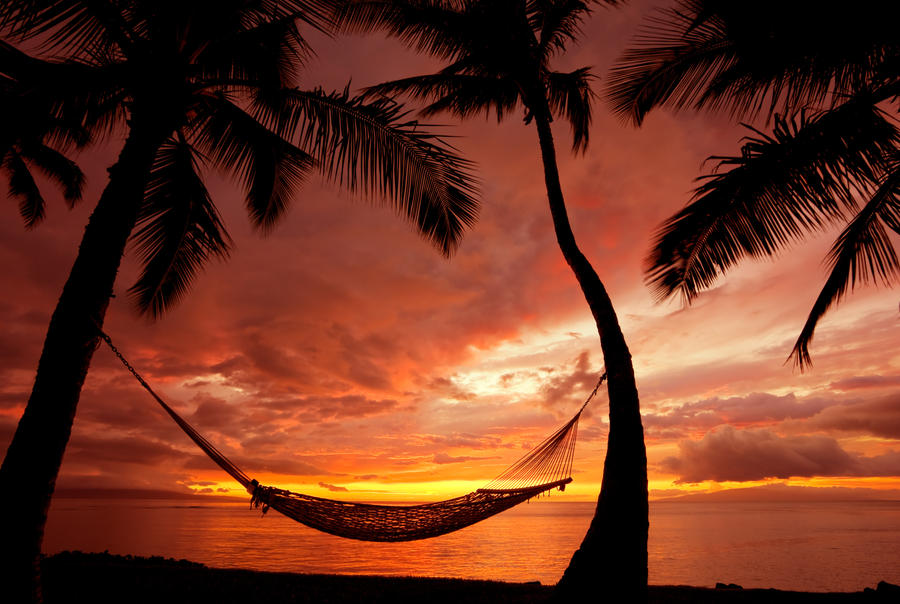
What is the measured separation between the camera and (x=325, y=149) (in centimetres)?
299

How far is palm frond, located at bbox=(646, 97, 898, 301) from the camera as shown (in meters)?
2.77

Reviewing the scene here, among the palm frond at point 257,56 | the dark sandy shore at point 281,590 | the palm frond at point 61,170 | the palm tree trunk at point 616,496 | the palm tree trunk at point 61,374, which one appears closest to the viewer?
the palm tree trunk at point 61,374

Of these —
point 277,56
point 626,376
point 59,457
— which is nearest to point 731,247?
point 626,376

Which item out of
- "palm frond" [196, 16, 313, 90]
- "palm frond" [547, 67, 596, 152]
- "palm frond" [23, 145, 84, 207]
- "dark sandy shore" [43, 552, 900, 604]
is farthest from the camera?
"palm frond" [23, 145, 84, 207]

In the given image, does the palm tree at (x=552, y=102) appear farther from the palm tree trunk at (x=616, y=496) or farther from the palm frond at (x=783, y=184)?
the palm frond at (x=783, y=184)

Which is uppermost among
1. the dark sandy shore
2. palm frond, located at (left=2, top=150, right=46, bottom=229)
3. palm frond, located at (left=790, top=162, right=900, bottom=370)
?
palm frond, located at (left=2, top=150, right=46, bottom=229)

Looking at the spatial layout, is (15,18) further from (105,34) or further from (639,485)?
(639,485)

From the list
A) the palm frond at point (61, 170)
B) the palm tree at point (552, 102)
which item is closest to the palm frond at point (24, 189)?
the palm frond at point (61, 170)

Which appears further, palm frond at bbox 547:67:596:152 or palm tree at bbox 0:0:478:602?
palm frond at bbox 547:67:596:152

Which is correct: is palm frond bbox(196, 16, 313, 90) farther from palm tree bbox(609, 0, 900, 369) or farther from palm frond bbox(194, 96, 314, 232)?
palm tree bbox(609, 0, 900, 369)

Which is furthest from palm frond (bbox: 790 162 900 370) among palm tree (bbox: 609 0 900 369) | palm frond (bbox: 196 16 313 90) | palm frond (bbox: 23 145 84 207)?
palm frond (bbox: 23 145 84 207)

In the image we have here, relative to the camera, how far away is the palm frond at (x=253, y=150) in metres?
3.40

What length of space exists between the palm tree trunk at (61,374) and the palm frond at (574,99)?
325 cm

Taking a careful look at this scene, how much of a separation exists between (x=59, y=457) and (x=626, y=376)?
9.14 feet
